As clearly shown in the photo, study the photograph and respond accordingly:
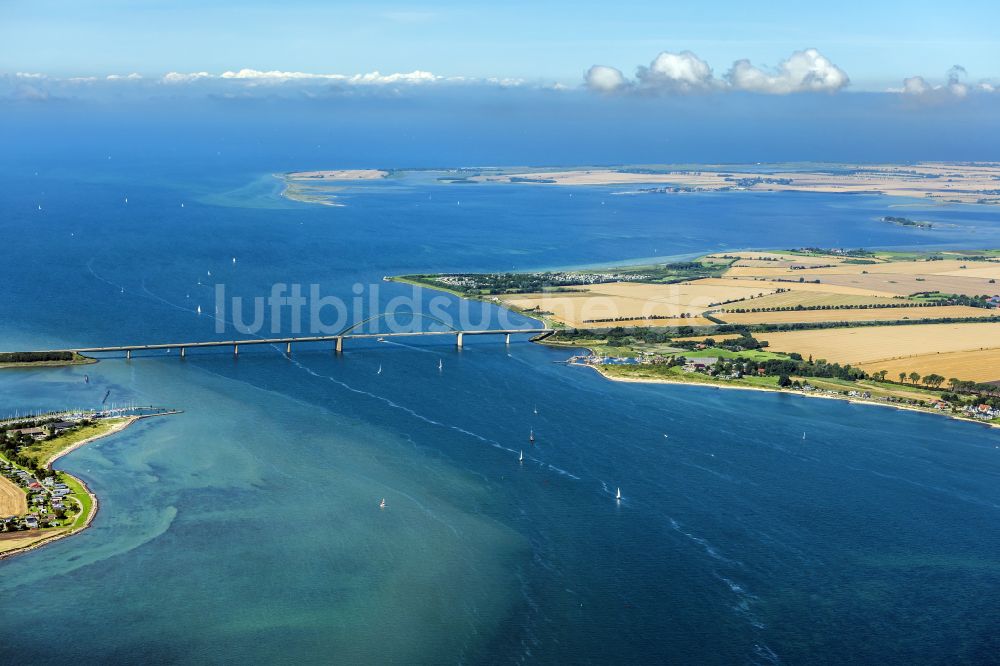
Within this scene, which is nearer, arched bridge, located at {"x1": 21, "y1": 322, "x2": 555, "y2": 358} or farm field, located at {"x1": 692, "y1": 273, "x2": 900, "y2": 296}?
arched bridge, located at {"x1": 21, "y1": 322, "x2": 555, "y2": 358}

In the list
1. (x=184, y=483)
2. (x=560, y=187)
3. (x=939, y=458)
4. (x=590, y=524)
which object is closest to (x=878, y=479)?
(x=939, y=458)

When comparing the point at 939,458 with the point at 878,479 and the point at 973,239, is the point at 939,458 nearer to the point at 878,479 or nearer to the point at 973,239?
the point at 878,479

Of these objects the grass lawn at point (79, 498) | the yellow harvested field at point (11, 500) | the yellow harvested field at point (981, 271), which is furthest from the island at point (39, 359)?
the yellow harvested field at point (981, 271)

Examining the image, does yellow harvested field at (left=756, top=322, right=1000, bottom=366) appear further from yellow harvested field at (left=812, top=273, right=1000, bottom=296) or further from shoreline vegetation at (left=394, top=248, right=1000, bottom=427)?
yellow harvested field at (left=812, top=273, right=1000, bottom=296)

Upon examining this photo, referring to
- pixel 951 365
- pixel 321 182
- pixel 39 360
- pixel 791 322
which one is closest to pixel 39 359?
pixel 39 360

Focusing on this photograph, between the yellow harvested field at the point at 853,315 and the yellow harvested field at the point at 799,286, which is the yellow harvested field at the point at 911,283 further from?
the yellow harvested field at the point at 853,315

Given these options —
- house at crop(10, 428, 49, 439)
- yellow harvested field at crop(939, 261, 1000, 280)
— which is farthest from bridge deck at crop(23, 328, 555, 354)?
yellow harvested field at crop(939, 261, 1000, 280)
